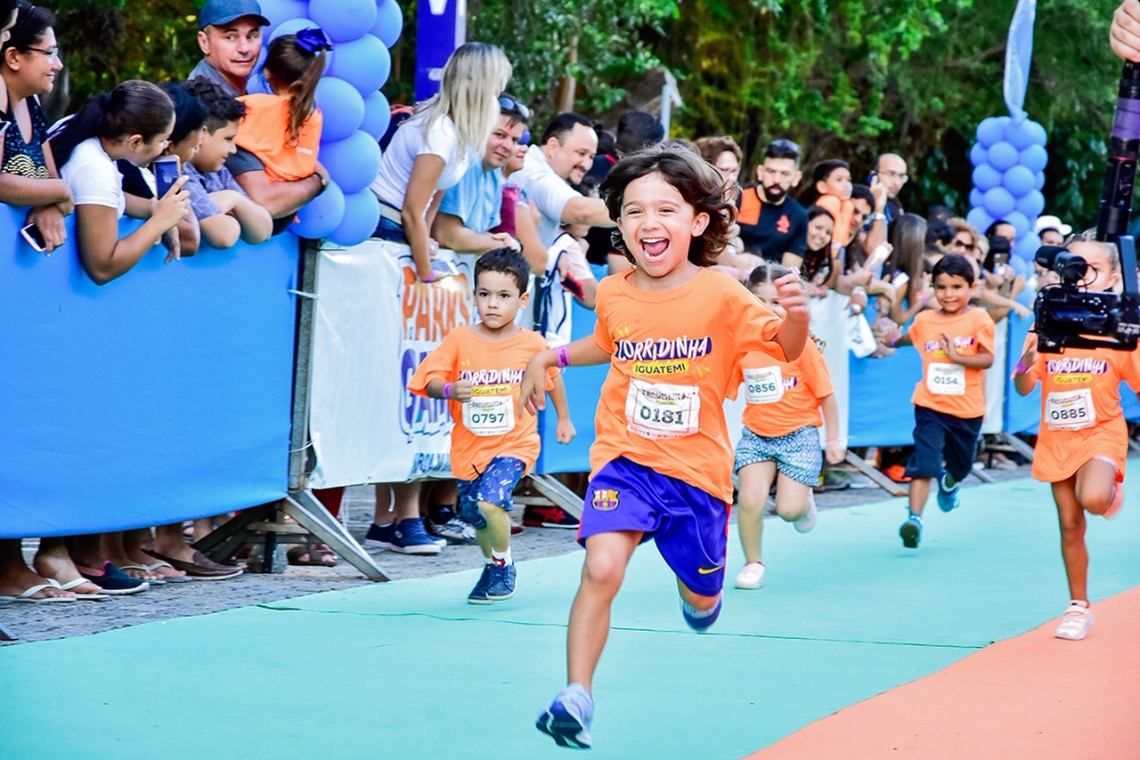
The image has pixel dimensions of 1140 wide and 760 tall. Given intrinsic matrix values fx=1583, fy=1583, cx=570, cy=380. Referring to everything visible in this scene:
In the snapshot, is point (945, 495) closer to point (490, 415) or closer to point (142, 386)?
point (490, 415)

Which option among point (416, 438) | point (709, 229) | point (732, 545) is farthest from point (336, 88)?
point (732, 545)

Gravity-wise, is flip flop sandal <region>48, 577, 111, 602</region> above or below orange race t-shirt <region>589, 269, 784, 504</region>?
below

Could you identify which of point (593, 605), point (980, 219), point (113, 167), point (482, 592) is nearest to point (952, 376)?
point (482, 592)

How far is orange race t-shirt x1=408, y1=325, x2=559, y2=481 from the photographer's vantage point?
7223 millimetres

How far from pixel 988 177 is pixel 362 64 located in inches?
449

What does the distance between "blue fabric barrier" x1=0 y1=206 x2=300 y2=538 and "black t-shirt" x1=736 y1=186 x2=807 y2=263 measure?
4.71m

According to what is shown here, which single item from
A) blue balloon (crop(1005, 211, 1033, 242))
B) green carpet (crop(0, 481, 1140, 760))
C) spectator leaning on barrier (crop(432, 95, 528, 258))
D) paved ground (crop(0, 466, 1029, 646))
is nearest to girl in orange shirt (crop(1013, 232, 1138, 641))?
green carpet (crop(0, 481, 1140, 760))

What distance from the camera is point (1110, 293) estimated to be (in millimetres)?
6051

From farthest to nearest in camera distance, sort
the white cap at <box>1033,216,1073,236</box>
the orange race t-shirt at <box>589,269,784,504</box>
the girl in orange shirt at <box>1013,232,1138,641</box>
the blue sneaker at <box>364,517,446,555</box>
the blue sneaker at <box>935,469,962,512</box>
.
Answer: the white cap at <box>1033,216,1073,236</box> < the blue sneaker at <box>935,469,962,512</box> < the blue sneaker at <box>364,517,446,555</box> < the girl in orange shirt at <box>1013,232,1138,641</box> < the orange race t-shirt at <box>589,269,784,504</box>

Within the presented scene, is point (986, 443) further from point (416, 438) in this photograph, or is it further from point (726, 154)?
point (416, 438)

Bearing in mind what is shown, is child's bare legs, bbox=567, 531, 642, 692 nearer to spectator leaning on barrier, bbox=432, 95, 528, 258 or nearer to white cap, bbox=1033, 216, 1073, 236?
spectator leaning on barrier, bbox=432, 95, 528, 258

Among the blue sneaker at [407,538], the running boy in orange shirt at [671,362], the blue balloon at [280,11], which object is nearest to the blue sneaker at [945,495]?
the blue sneaker at [407,538]

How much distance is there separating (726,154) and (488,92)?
9.16ft

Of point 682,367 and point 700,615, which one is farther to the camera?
point 700,615
